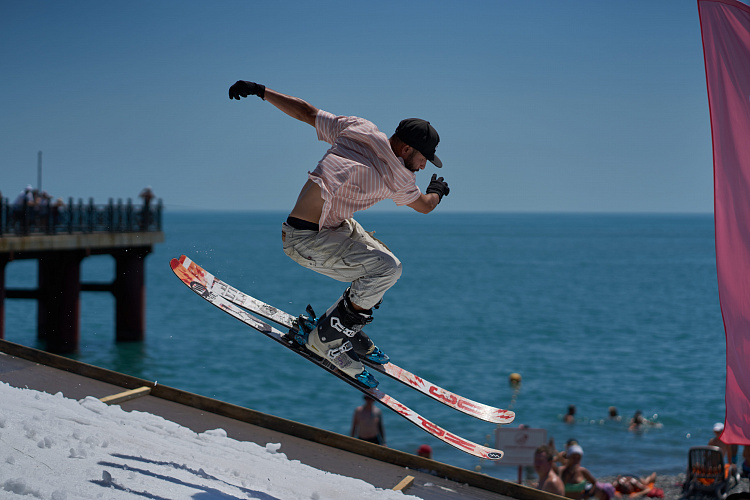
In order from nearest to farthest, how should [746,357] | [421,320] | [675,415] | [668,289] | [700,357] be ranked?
[746,357] → [675,415] → [700,357] → [421,320] → [668,289]

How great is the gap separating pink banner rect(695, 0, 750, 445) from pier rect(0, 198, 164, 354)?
68.9 feet

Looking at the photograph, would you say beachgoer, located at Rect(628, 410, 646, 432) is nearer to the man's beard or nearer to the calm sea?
the calm sea

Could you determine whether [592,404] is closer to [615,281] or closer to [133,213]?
[133,213]

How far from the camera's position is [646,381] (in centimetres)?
3897

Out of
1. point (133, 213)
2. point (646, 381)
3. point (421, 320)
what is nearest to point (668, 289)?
point (421, 320)

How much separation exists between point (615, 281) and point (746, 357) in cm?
9701

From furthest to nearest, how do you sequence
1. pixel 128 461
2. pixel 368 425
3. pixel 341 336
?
pixel 368 425 < pixel 341 336 < pixel 128 461

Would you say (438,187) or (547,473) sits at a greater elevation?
(438,187)

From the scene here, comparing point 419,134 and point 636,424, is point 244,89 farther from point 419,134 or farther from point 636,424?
point 636,424

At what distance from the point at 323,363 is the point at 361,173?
75.4 inches

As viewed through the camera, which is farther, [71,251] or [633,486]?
[71,251]

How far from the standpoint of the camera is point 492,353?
47.0 m

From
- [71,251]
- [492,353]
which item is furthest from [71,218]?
[492,353]

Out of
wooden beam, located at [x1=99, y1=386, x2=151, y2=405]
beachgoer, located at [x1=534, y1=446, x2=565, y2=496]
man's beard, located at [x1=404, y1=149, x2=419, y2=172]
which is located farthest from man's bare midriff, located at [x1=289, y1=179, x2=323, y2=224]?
beachgoer, located at [x1=534, y1=446, x2=565, y2=496]
